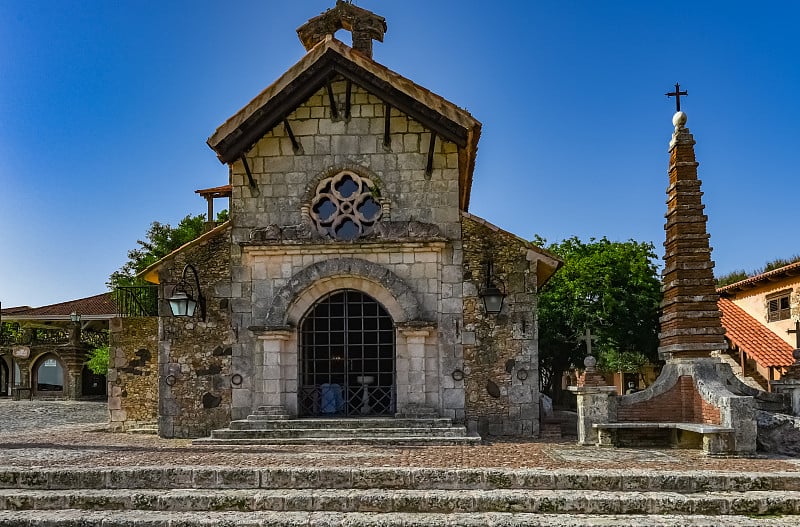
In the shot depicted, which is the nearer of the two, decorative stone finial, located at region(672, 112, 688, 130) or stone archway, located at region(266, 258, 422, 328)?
decorative stone finial, located at region(672, 112, 688, 130)

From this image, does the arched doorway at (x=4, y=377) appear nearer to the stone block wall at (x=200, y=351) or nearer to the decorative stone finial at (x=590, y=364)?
the stone block wall at (x=200, y=351)

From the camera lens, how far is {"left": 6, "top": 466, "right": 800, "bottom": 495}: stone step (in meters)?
8.16

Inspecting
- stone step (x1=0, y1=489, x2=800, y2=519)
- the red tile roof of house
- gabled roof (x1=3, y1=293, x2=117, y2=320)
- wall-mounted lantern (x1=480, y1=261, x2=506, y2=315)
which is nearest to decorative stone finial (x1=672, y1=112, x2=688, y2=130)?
wall-mounted lantern (x1=480, y1=261, x2=506, y2=315)

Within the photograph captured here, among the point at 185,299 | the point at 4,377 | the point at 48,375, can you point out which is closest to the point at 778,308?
the point at 185,299

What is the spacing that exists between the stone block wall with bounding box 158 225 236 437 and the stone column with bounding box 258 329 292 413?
1.57ft

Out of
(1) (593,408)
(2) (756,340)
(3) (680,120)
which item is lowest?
(1) (593,408)

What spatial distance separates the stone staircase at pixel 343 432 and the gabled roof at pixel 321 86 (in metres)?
5.02

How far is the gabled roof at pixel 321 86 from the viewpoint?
43.9ft

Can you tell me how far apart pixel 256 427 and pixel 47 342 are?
29511 mm

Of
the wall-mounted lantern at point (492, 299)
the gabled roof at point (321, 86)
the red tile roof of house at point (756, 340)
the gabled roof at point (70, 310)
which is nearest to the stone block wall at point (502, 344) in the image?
the wall-mounted lantern at point (492, 299)

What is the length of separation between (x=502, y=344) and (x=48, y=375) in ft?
110

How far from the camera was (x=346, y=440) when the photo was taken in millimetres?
12195

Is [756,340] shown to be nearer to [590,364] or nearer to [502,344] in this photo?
[502,344]

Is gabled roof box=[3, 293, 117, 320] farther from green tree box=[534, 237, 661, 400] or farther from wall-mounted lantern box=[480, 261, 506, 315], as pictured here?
wall-mounted lantern box=[480, 261, 506, 315]
